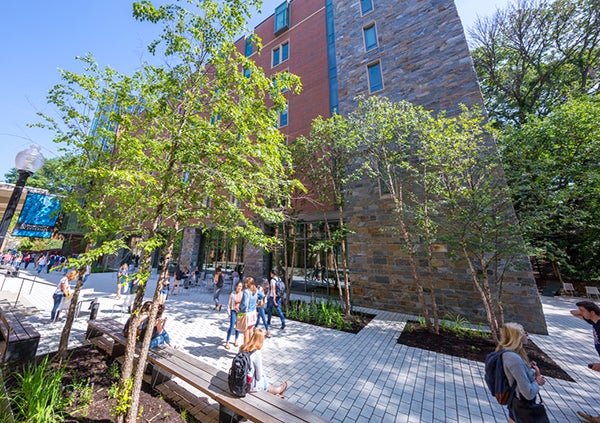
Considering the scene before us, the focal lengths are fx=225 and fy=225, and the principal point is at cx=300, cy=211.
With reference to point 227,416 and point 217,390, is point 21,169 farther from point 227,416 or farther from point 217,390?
point 227,416

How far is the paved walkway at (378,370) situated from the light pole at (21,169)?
387 cm

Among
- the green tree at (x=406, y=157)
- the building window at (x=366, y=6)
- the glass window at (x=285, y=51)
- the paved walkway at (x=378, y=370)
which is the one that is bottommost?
the paved walkway at (x=378, y=370)

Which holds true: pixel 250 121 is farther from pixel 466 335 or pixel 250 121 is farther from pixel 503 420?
pixel 466 335

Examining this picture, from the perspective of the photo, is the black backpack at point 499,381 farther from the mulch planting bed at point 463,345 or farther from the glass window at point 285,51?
the glass window at point 285,51

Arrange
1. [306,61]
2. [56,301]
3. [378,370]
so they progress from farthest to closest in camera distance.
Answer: [306,61] → [56,301] → [378,370]

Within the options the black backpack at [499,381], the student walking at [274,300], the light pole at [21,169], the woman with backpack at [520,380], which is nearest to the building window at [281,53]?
the student walking at [274,300]

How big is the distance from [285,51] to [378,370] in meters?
20.4

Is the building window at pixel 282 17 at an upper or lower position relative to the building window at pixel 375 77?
upper

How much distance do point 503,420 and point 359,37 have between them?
656 inches

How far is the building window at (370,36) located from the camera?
12796mm

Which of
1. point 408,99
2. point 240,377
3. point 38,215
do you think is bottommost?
point 240,377

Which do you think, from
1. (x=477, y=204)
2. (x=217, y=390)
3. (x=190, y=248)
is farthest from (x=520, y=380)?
(x=190, y=248)

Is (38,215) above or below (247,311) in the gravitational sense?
above

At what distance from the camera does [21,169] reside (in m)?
3.53
